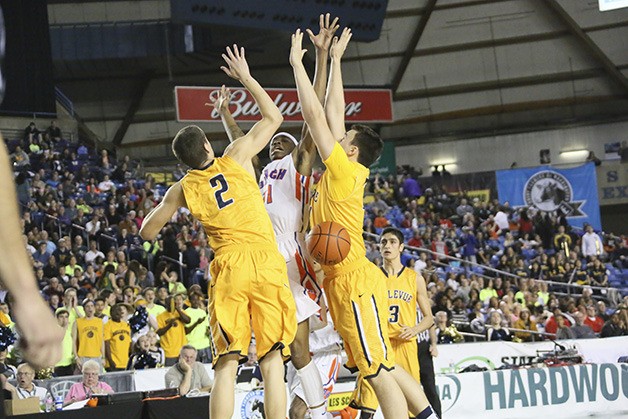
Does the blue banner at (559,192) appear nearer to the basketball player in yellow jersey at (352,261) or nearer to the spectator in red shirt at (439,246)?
the spectator in red shirt at (439,246)

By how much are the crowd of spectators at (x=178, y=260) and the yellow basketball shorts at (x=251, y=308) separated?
322 centimetres

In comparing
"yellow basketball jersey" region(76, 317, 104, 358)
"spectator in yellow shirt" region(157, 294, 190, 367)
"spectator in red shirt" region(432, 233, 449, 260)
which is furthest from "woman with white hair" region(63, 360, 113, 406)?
"spectator in red shirt" region(432, 233, 449, 260)

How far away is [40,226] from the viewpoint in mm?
18594

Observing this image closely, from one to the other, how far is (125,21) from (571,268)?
15.9 meters

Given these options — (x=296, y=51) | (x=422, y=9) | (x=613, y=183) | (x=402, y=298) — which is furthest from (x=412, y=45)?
(x=296, y=51)

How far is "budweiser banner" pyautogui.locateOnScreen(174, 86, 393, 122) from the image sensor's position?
92.8 feet

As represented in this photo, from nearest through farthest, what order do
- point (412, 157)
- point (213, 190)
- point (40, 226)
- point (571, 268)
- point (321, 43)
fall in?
point (213, 190), point (321, 43), point (40, 226), point (571, 268), point (412, 157)

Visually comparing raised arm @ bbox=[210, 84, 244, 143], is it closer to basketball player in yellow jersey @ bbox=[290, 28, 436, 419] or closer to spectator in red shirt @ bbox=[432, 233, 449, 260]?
basketball player in yellow jersey @ bbox=[290, 28, 436, 419]

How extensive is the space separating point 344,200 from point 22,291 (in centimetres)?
476

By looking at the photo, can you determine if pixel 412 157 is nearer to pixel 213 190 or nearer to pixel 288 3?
pixel 288 3

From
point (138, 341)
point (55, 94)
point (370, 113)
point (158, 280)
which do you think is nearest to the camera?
point (138, 341)

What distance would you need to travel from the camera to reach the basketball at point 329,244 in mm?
6285

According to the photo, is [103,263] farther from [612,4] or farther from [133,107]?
[133,107]

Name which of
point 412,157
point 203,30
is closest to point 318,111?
point 203,30
